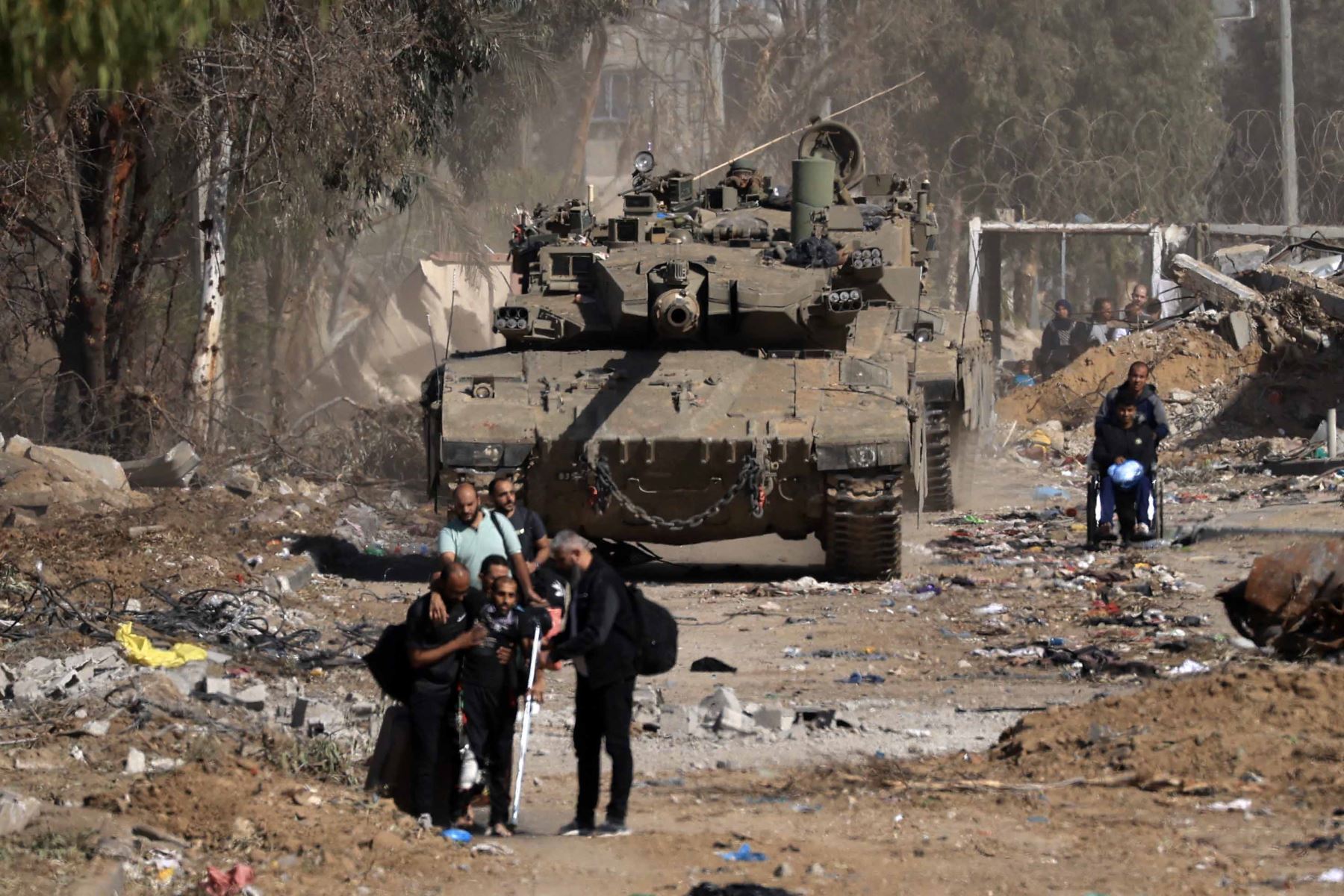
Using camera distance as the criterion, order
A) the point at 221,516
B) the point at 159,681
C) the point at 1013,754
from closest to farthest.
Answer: the point at 1013,754, the point at 159,681, the point at 221,516

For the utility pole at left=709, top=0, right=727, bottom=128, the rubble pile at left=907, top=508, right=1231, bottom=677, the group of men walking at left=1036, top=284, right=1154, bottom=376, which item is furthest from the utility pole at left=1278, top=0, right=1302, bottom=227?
the rubble pile at left=907, top=508, right=1231, bottom=677

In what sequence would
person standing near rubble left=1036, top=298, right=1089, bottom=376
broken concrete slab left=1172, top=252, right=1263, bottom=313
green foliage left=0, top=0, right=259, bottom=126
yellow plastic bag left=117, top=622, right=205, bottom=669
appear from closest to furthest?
1. green foliage left=0, top=0, right=259, bottom=126
2. yellow plastic bag left=117, top=622, right=205, bottom=669
3. broken concrete slab left=1172, top=252, right=1263, bottom=313
4. person standing near rubble left=1036, top=298, right=1089, bottom=376

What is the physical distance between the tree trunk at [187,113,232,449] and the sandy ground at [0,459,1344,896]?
32.0ft

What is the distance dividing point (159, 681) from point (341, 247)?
29.3m

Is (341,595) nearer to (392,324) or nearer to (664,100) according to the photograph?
(392,324)

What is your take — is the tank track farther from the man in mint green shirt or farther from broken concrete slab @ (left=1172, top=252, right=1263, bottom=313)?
broken concrete slab @ (left=1172, top=252, right=1263, bottom=313)

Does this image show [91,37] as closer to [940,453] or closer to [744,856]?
[744,856]

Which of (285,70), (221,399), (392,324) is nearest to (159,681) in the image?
(285,70)

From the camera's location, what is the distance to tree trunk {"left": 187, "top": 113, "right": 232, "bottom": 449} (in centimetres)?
2023

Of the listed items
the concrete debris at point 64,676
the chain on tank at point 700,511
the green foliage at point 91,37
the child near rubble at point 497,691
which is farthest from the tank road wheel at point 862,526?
the green foliage at point 91,37

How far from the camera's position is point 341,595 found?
1373cm

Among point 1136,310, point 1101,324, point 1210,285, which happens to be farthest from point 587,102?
point 1210,285

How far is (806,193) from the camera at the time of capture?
15.9 metres

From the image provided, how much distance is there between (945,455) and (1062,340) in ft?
43.1
